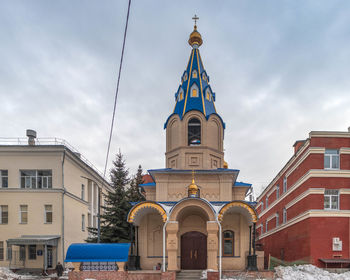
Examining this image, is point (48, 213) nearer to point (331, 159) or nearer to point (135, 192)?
point (135, 192)

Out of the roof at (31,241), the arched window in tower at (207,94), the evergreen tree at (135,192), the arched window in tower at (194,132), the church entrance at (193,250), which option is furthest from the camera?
the evergreen tree at (135,192)

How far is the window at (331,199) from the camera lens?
2108 cm

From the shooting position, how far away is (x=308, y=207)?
2131 cm

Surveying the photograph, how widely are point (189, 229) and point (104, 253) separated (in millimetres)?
5571

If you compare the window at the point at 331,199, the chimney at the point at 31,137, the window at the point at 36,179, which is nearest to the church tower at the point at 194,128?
the window at the point at 331,199

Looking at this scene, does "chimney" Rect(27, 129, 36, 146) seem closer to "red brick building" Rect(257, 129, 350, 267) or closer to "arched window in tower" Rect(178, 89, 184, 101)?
"arched window in tower" Rect(178, 89, 184, 101)

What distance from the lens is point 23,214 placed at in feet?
88.5

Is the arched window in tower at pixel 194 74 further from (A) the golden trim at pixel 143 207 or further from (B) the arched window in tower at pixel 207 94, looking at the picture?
(A) the golden trim at pixel 143 207

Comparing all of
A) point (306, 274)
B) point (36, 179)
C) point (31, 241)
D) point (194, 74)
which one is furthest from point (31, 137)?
point (306, 274)

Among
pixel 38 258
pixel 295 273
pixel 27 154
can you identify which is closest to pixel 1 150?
pixel 27 154

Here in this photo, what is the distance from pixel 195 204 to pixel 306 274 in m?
7.59

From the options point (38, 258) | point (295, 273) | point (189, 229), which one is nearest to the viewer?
point (295, 273)

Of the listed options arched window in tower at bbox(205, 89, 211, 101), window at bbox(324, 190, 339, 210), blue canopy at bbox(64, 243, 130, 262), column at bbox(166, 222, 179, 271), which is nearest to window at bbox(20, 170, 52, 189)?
Answer: blue canopy at bbox(64, 243, 130, 262)

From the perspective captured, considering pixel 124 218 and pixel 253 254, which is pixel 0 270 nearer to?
pixel 124 218
